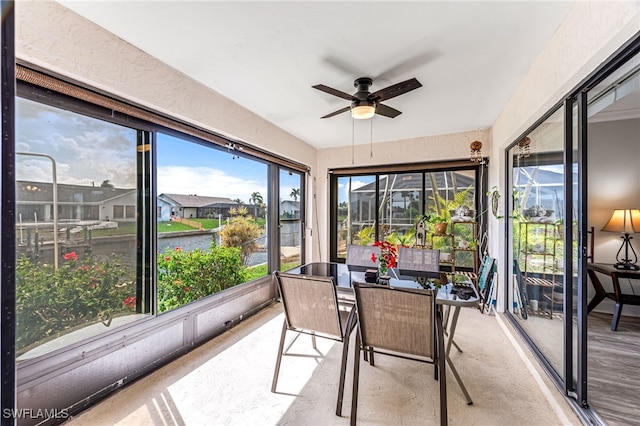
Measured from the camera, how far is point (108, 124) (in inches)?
76.8

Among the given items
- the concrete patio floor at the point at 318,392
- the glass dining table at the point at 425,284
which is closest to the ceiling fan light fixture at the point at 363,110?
the glass dining table at the point at 425,284

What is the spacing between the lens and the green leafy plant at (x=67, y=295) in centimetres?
158

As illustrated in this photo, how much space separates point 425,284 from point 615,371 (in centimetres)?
151

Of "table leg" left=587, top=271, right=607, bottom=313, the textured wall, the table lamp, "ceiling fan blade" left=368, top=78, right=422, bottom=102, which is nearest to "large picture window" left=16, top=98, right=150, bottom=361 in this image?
"ceiling fan blade" left=368, top=78, right=422, bottom=102

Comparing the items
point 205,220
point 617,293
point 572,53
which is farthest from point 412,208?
point 205,220

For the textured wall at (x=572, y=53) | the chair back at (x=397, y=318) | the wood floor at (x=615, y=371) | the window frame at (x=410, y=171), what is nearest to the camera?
the textured wall at (x=572, y=53)

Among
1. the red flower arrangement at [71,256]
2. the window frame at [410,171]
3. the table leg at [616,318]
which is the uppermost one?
the window frame at [410,171]

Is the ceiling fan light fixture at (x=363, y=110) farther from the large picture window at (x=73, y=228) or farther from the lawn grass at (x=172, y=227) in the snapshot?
the lawn grass at (x=172, y=227)

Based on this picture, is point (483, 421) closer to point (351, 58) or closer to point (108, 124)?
point (351, 58)

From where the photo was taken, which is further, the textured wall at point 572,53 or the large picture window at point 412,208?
the large picture window at point 412,208

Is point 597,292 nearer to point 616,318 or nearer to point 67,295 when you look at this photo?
point 616,318

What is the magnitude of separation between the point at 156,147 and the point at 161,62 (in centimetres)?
67

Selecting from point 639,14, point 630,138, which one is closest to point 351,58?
point 639,14

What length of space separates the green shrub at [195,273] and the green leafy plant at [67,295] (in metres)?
Result: 0.30
